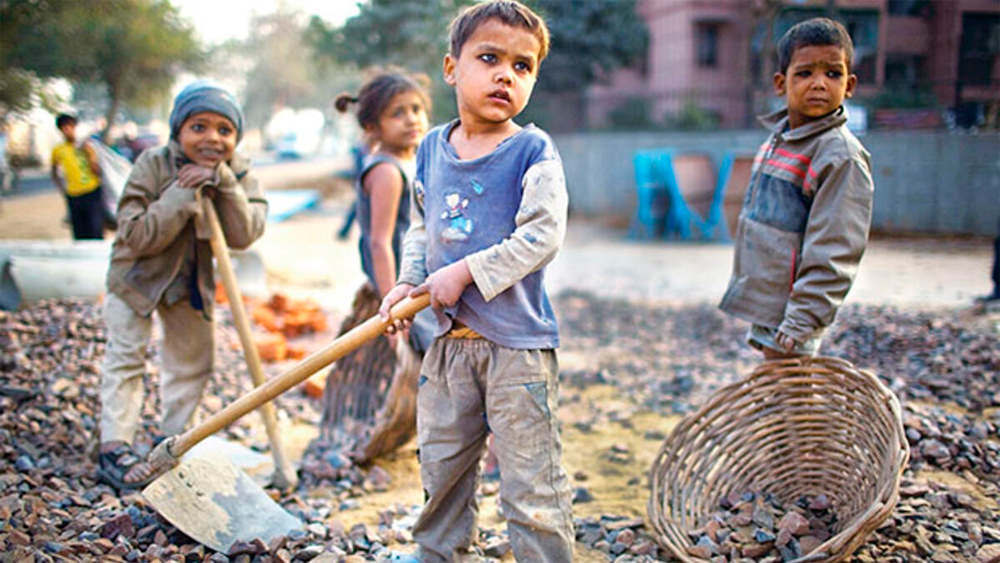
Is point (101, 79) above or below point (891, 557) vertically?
above

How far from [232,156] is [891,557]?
2937 mm

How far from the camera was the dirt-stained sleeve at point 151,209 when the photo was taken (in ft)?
10.4

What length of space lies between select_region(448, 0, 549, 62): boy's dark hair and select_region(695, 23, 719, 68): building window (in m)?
18.9

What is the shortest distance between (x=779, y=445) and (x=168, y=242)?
263 cm

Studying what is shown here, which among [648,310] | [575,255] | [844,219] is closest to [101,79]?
[575,255]

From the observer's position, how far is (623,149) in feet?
51.3

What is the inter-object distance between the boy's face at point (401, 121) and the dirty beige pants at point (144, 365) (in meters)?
1.18

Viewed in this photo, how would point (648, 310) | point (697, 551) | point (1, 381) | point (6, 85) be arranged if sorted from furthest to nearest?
point (6, 85) → point (648, 310) → point (1, 381) → point (697, 551)

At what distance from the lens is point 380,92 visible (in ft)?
11.9

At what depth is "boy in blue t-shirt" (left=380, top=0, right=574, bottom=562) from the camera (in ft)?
7.25

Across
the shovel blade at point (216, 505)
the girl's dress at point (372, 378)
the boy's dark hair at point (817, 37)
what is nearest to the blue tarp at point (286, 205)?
the girl's dress at point (372, 378)

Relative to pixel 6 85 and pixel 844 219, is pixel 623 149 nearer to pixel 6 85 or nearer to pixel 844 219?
pixel 6 85

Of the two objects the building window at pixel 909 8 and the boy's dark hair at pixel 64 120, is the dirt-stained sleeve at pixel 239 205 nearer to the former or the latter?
the boy's dark hair at pixel 64 120

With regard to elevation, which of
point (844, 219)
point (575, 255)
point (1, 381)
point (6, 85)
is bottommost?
point (575, 255)
